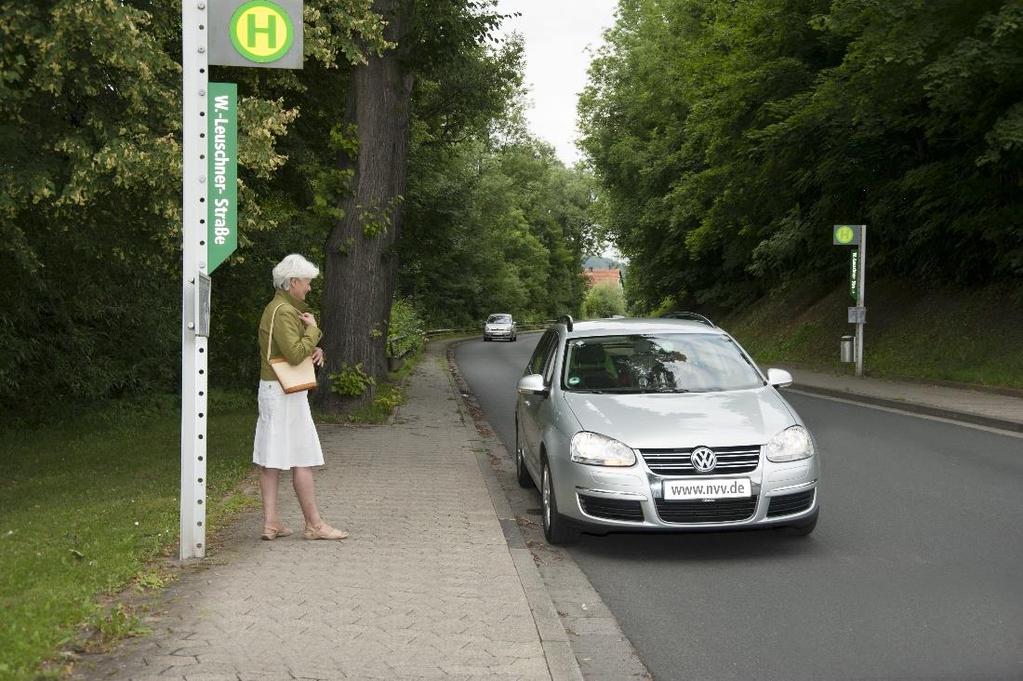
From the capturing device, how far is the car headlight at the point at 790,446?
6.89m

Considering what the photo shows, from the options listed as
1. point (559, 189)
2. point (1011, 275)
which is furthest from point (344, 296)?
point (559, 189)

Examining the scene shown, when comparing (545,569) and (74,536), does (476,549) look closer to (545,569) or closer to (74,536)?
(545,569)

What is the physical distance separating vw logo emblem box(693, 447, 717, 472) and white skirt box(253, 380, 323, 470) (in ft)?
7.84

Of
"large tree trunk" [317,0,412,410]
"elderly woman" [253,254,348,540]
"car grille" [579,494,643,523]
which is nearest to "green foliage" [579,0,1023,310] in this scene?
"large tree trunk" [317,0,412,410]

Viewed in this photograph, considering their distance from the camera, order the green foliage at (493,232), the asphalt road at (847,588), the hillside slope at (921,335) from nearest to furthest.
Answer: the asphalt road at (847,588) → the hillside slope at (921,335) → the green foliage at (493,232)

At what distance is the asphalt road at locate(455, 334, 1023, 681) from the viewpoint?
489cm

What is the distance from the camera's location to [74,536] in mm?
7344

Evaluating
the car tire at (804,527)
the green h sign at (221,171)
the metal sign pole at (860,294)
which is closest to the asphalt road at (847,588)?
the car tire at (804,527)

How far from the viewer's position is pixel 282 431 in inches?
267

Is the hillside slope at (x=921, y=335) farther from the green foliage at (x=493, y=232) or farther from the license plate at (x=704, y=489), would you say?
the license plate at (x=704, y=489)

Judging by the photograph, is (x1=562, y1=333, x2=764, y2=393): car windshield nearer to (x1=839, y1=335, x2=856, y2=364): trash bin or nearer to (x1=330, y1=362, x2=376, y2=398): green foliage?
(x1=330, y1=362, x2=376, y2=398): green foliage

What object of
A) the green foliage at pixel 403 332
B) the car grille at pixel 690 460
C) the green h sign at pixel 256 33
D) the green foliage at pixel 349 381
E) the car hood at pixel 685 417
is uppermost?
the green h sign at pixel 256 33

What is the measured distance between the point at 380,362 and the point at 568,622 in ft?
55.2

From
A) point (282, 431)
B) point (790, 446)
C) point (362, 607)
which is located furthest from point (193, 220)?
point (790, 446)
